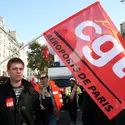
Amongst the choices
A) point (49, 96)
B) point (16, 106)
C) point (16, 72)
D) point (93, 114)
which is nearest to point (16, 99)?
point (16, 106)

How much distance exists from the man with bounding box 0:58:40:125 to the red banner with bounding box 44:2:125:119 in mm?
770

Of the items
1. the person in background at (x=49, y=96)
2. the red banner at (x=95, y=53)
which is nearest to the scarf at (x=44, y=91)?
the person in background at (x=49, y=96)

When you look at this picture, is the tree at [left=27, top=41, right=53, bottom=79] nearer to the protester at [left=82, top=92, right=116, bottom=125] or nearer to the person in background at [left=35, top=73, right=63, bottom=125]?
the person in background at [left=35, top=73, right=63, bottom=125]

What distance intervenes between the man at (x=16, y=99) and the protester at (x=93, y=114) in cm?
104

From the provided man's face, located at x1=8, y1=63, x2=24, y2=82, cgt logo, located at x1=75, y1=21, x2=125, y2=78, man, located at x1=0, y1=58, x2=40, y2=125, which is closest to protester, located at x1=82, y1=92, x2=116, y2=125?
cgt logo, located at x1=75, y1=21, x2=125, y2=78

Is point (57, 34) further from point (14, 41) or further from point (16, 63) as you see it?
point (14, 41)

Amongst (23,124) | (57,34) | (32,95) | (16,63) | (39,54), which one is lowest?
(23,124)

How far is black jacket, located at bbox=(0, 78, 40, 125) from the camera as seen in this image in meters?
3.41

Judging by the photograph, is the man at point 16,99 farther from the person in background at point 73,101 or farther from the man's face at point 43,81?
the person in background at point 73,101

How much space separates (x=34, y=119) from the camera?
366cm

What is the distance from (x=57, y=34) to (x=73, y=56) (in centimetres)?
45

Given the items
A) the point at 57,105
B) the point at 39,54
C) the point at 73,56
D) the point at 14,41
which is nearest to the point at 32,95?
the point at 73,56

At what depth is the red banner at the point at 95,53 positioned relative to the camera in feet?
13.1

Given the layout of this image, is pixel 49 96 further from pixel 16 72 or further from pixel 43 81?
pixel 16 72
